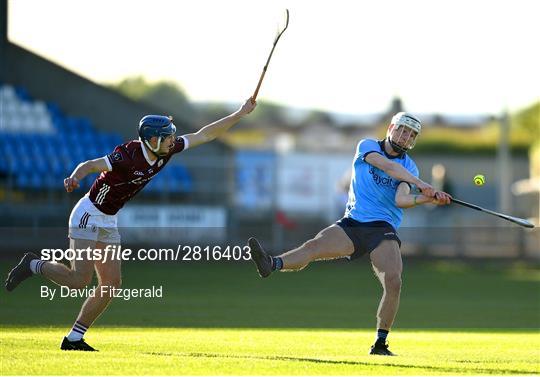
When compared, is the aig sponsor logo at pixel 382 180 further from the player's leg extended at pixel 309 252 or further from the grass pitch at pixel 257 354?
the grass pitch at pixel 257 354

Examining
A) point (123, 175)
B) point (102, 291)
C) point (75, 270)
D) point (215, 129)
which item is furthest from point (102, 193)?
point (215, 129)

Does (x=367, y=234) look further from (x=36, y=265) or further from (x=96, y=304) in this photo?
(x=36, y=265)

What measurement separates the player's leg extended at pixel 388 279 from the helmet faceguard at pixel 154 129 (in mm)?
2606

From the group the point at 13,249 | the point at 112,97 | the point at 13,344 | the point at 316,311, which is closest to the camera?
the point at 13,344

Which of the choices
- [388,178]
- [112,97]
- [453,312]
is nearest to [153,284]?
[453,312]

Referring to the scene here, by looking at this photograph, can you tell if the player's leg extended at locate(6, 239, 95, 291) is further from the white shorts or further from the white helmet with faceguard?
the white helmet with faceguard

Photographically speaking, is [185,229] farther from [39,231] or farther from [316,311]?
[316,311]

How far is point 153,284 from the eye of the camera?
85.7 ft

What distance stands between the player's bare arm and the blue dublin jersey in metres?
0.14

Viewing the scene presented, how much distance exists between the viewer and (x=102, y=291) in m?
12.6

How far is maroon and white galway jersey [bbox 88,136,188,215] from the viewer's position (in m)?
12.7

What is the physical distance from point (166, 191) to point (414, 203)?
25.2 m

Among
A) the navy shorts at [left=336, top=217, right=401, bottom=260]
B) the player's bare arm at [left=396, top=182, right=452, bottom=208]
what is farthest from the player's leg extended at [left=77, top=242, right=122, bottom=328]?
the player's bare arm at [left=396, top=182, right=452, bottom=208]

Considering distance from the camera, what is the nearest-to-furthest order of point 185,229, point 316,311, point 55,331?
point 55,331 < point 316,311 < point 185,229
